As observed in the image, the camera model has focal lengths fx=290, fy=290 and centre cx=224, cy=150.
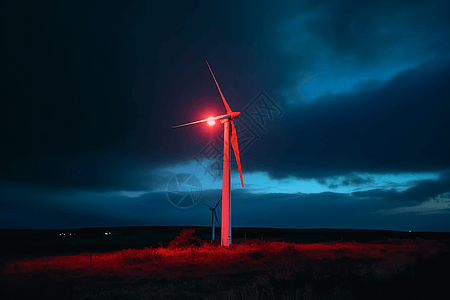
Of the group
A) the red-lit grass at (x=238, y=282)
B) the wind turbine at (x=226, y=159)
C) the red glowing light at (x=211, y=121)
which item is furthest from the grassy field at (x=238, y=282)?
the red glowing light at (x=211, y=121)

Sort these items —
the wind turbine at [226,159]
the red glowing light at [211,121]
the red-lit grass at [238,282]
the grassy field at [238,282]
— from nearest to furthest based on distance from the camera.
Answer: the grassy field at [238,282]
the red-lit grass at [238,282]
the wind turbine at [226,159]
the red glowing light at [211,121]

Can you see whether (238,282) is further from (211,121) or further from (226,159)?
(211,121)

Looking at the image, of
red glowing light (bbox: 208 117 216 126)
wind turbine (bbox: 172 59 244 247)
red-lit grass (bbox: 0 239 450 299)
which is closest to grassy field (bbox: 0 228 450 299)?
red-lit grass (bbox: 0 239 450 299)

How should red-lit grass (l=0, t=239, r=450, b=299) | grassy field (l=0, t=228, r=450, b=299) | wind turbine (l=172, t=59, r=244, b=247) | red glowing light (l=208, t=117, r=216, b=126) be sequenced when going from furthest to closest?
red glowing light (l=208, t=117, r=216, b=126), wind turbine (l=172, t=59, r=244, b=247), red-lit grass (l=0, t=239, r=450, b=299), grassy field (l=0, t=228, r=450, b=299)

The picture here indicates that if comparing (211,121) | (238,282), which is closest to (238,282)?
(238,282)

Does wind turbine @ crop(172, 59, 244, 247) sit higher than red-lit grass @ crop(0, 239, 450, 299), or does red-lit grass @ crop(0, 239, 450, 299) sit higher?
wind turbine @ crop(172, 59, 244, 247)

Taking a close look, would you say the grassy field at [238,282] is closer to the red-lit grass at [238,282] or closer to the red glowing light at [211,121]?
the red-lit grass at [238,282]

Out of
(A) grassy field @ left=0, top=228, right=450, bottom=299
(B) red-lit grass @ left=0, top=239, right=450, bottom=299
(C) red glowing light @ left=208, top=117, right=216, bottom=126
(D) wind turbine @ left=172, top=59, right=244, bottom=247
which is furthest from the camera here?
(C) red glowing light @ left=208, top=117, right=216, bottom=126

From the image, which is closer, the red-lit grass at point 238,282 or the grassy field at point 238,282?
the grassy field at point 238,282

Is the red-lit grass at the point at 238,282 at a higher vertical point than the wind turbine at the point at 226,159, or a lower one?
lower

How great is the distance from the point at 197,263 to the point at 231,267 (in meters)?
3.10

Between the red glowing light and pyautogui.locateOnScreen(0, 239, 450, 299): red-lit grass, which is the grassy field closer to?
pyautogui.locateOnScreen(0, 239, 450, 299): red-lit grass

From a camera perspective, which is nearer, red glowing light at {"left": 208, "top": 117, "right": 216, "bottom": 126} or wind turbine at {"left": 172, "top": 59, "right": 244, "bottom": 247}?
wind turbine at {"left": 172, "top": 59, "right": 244, "bottom": 247}

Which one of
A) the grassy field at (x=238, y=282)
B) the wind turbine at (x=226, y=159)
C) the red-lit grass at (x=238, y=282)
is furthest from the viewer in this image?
the wind turbine at (x=226, y=159)
